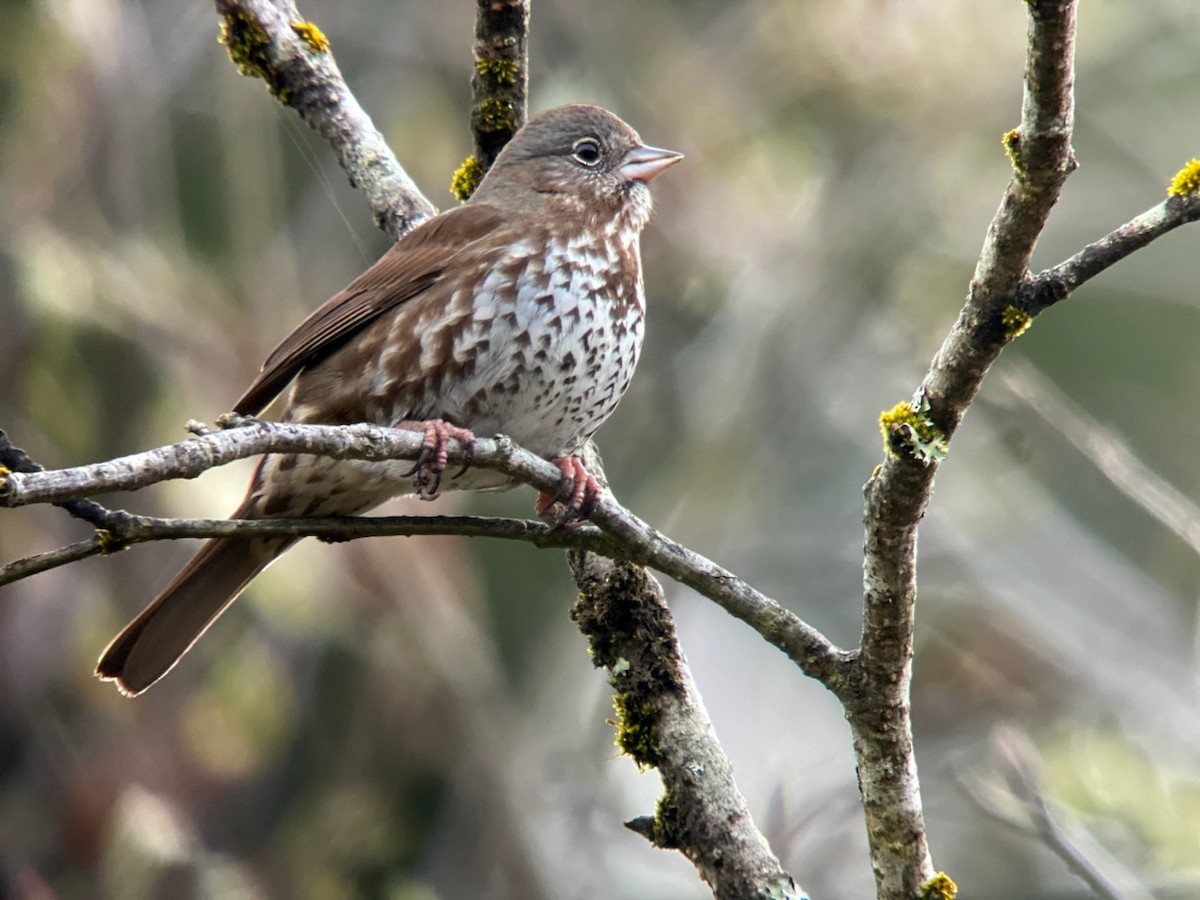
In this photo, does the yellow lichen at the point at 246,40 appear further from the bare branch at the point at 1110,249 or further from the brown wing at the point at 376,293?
the bare branch at the point at 1110,249

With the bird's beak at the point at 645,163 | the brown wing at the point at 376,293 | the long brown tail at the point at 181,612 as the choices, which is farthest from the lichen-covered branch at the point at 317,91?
the long brown tail at the point at 181,612

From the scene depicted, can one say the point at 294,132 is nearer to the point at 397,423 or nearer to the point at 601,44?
the point at 601,44

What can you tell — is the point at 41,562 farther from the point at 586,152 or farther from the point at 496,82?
the point at 586,152

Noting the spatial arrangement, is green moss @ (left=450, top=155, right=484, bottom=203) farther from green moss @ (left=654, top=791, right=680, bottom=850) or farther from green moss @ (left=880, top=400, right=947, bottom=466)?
green moss @ (left=880, top=400, right=947, bottom=466)

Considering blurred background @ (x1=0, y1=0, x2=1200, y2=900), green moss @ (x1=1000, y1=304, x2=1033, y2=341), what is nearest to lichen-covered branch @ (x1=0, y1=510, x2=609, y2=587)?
green moss @ (x1=1000, y1=304, x2=1033, y2=341)

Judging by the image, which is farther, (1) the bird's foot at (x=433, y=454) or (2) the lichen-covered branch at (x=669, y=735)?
(1) the bird's foot at (x=433, y=454)

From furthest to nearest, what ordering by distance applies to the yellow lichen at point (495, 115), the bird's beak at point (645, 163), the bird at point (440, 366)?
the bird's beak at point (645, 163), the yellow lichen at point (495, 115), the bird at point (440, 366)
